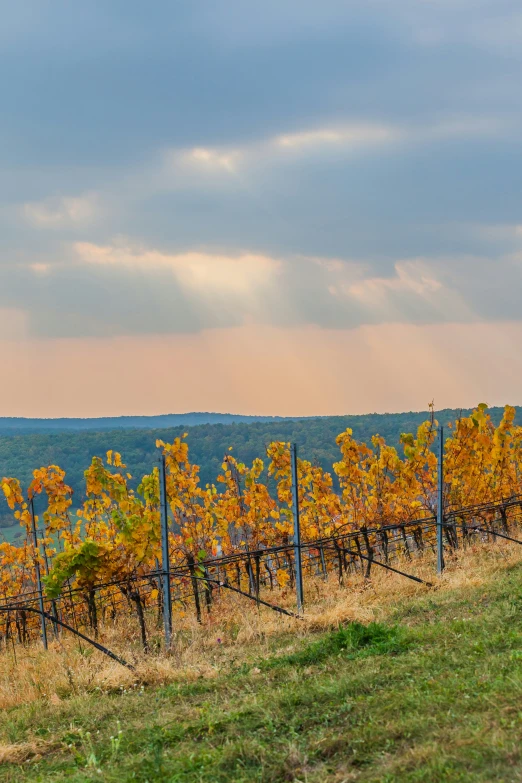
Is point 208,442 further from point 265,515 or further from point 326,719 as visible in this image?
point 326,719

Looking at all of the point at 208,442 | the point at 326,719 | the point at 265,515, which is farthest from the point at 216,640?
the point at 208,442

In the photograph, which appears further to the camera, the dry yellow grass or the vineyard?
the vineyard

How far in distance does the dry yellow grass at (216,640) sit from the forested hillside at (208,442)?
40752mm

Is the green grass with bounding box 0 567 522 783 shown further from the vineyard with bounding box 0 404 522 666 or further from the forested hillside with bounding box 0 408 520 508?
the forested hillside with bounding box 0 408 520 508

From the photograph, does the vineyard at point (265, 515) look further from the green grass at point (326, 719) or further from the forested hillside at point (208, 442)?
the forested hillside at point (208, 442)

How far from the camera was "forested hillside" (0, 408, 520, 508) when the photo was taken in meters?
60.4

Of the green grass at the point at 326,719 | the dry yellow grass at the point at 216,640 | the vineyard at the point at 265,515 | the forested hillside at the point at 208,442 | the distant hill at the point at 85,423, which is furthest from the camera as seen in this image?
Answer: the distant hill at the point at 85,423

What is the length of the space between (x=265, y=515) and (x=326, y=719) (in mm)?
13423

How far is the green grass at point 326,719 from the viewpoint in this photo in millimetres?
4754

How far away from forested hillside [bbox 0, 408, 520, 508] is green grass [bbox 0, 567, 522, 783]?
45.9 m

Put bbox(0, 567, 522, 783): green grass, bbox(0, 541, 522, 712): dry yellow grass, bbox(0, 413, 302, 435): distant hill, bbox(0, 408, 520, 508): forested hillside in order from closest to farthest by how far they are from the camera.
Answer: bbox(0, 567, 522, 783): green grass < bbox(0, 541, 522, 712): dry yellow grass < bbox(0, 408, 520, 508): forested hillside < bbox(0, 413, 302, 435): distant hill

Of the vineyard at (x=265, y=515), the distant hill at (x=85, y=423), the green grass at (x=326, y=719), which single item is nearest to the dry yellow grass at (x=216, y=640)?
the green grass at (x=326, y=719)

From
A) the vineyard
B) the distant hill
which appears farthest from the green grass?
the distant hill

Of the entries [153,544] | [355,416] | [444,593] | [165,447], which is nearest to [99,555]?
[153,544]
